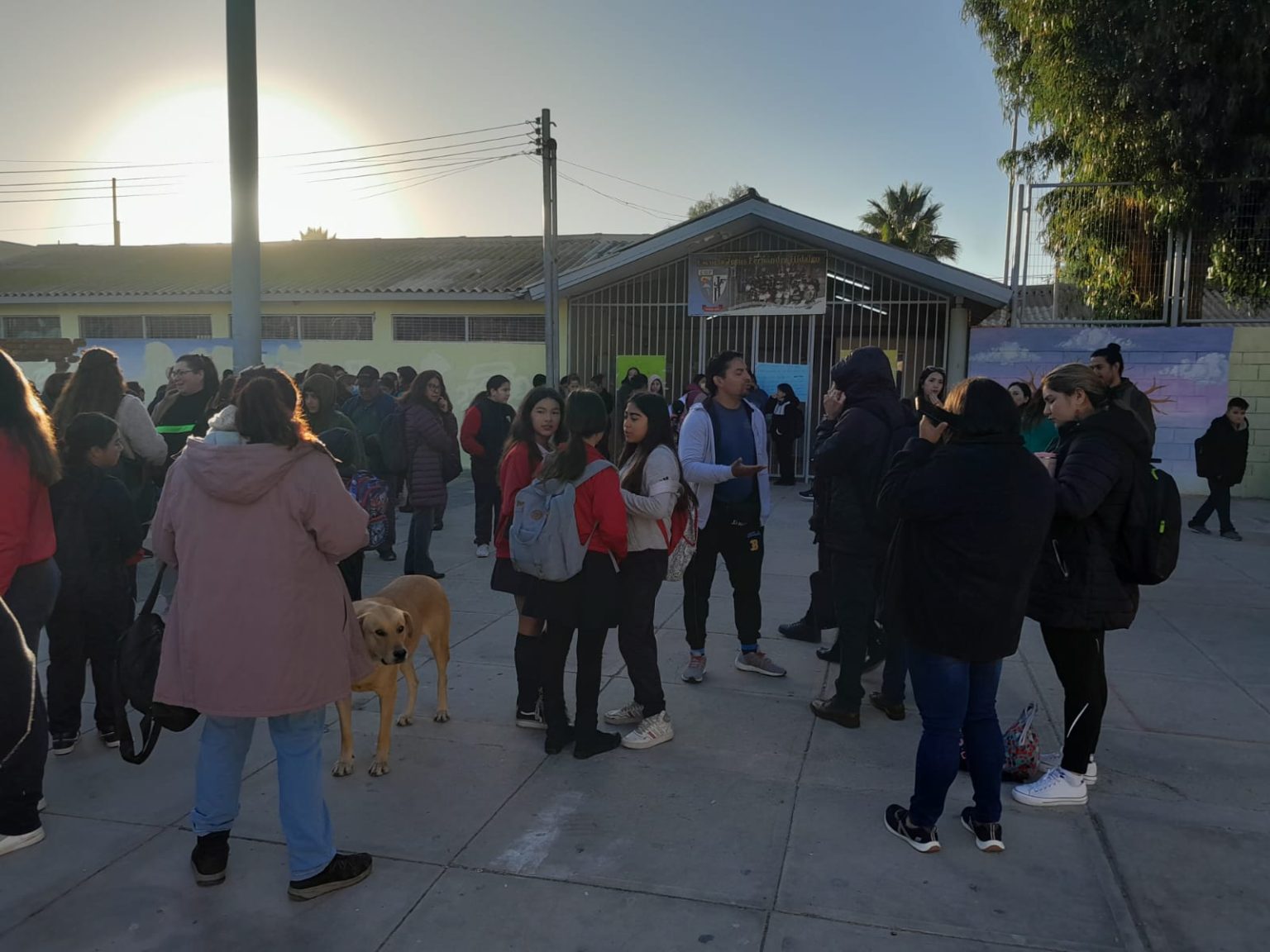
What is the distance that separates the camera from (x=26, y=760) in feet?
10.9

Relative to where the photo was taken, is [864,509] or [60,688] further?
[864,509]

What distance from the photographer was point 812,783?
12.9 feet

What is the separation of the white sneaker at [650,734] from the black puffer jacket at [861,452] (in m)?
1.18

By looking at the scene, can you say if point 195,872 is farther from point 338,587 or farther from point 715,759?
point 715,759

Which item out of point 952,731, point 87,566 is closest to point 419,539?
point 87,566

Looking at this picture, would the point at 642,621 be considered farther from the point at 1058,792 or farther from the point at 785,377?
the point at 785,377

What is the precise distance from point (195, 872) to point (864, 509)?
3.13 metres

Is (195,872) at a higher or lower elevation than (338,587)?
lower

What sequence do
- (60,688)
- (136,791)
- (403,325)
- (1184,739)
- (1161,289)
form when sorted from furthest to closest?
(403,325), (1161,289), (1184,739), (60,688), (136,791)

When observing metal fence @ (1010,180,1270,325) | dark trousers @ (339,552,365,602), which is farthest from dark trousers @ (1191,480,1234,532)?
dark trousers @ (339,552,365,602)

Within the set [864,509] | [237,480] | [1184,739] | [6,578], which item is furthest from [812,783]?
[6,578]

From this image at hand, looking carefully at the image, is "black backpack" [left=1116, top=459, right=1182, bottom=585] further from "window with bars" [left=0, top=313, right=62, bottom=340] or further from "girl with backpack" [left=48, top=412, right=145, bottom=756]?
"window with bars" [left=0, top=313, right=62, bottom=340]

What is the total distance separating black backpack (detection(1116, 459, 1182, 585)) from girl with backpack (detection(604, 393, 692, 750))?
1837 mm

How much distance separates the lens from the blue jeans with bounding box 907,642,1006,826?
Answer: 323 cm
